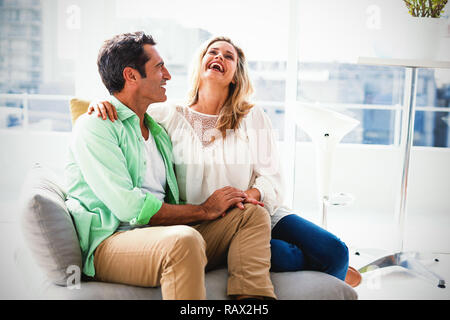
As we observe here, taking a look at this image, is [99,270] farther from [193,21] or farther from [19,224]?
[193,21]

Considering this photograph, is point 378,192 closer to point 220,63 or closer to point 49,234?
point 220,63

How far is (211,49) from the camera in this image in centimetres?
179

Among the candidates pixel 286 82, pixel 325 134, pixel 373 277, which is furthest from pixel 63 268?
pixel 286 82

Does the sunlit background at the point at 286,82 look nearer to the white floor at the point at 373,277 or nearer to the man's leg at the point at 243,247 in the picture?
the white floor at the point at 373,277

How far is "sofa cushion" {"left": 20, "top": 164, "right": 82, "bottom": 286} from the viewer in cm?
121

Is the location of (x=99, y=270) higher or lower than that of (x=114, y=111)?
lower

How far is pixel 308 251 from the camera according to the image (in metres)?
1.52

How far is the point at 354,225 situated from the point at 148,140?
2024 millimetres

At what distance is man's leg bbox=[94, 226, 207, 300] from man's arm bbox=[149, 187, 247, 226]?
4.3 inches

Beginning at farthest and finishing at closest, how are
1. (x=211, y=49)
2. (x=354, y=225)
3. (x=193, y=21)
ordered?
(x=354, y=225)
(x=193, y=21)
(x=211, y=49)

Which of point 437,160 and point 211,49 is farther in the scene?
point 437,160
